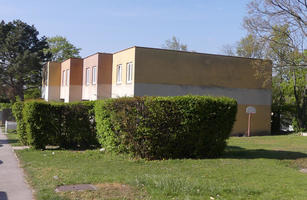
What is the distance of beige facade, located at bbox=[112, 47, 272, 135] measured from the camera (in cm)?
2558

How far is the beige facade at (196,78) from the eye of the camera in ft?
83.9

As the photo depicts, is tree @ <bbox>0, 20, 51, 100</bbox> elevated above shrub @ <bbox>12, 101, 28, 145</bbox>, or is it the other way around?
tree @ <bbox>0, 20, 51, 100</bbox>

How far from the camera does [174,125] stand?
12.9 metres

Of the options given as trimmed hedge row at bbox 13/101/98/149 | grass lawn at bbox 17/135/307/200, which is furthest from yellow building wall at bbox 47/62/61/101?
grass lawn at bbox 17/135/307/200

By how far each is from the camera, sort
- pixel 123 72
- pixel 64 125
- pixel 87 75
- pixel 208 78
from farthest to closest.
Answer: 1. pixel 87 75
2. pixel 208 78
3. pixel 123 72
4. pixel 64 125

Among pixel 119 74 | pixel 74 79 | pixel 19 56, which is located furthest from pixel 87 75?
pixel 19 56

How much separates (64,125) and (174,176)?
9207 millimetres

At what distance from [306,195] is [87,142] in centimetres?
1144

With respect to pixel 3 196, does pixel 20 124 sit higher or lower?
higher

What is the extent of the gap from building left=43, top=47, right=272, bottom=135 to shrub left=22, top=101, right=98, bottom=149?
8103 mm

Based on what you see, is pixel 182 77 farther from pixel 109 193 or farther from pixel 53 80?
pixel 109 193

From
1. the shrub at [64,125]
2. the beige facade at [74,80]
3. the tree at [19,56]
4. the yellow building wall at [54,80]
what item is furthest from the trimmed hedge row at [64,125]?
the tree at [19,56]

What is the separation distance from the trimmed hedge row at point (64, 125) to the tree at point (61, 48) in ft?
152

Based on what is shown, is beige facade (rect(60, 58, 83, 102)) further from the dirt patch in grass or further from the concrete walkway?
the dirt patch in grass
